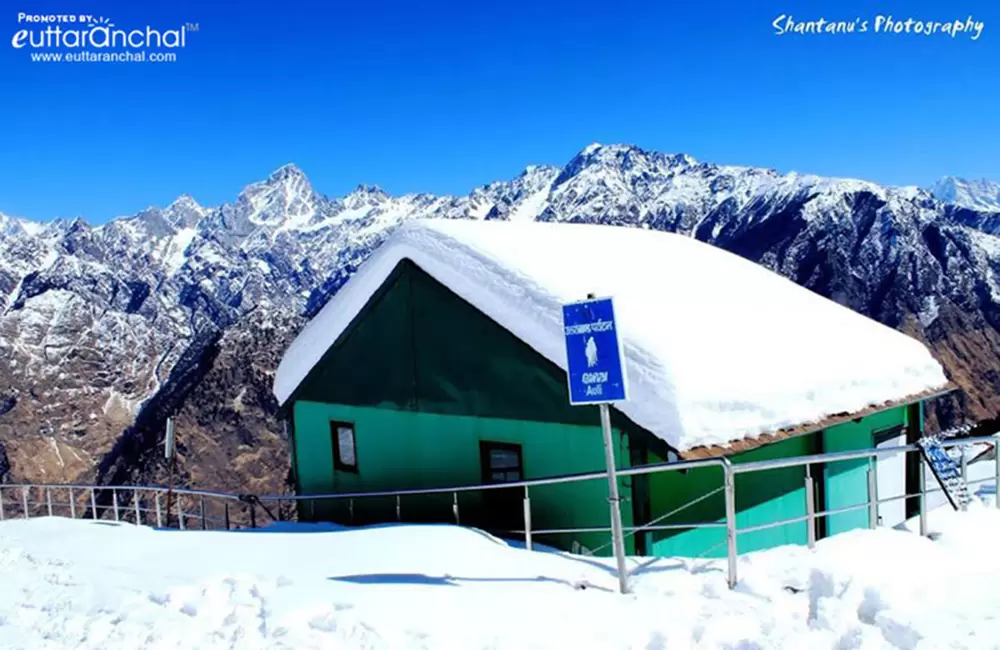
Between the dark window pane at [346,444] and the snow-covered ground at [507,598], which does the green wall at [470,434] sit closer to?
the dark window pane at [346,444]

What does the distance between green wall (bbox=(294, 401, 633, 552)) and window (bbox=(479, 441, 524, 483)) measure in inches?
4.0

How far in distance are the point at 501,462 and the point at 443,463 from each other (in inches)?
43.9

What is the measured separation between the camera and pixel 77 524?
→ 13047 millimetres

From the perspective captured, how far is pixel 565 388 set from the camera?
9102mm

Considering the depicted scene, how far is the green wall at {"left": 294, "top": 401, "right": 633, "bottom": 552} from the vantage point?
359 inches

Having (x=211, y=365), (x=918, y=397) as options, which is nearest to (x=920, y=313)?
(x=211, y=365)

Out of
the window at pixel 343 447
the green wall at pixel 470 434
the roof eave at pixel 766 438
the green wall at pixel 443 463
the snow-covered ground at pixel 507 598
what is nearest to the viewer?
the snow-covered ground at pixel 507 598

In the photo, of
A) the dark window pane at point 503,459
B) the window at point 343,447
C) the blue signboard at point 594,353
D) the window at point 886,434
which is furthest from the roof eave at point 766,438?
the window at point 343,447

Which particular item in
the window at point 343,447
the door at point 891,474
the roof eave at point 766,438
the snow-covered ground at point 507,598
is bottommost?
the door at point 891,474

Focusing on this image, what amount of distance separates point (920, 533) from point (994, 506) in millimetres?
1953

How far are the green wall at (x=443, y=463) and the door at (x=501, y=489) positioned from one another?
0.10ft

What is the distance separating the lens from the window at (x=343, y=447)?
12680 millimetres

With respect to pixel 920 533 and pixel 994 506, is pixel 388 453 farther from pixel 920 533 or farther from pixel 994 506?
pixel 994 506

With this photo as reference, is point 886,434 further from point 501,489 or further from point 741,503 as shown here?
point 501,489
